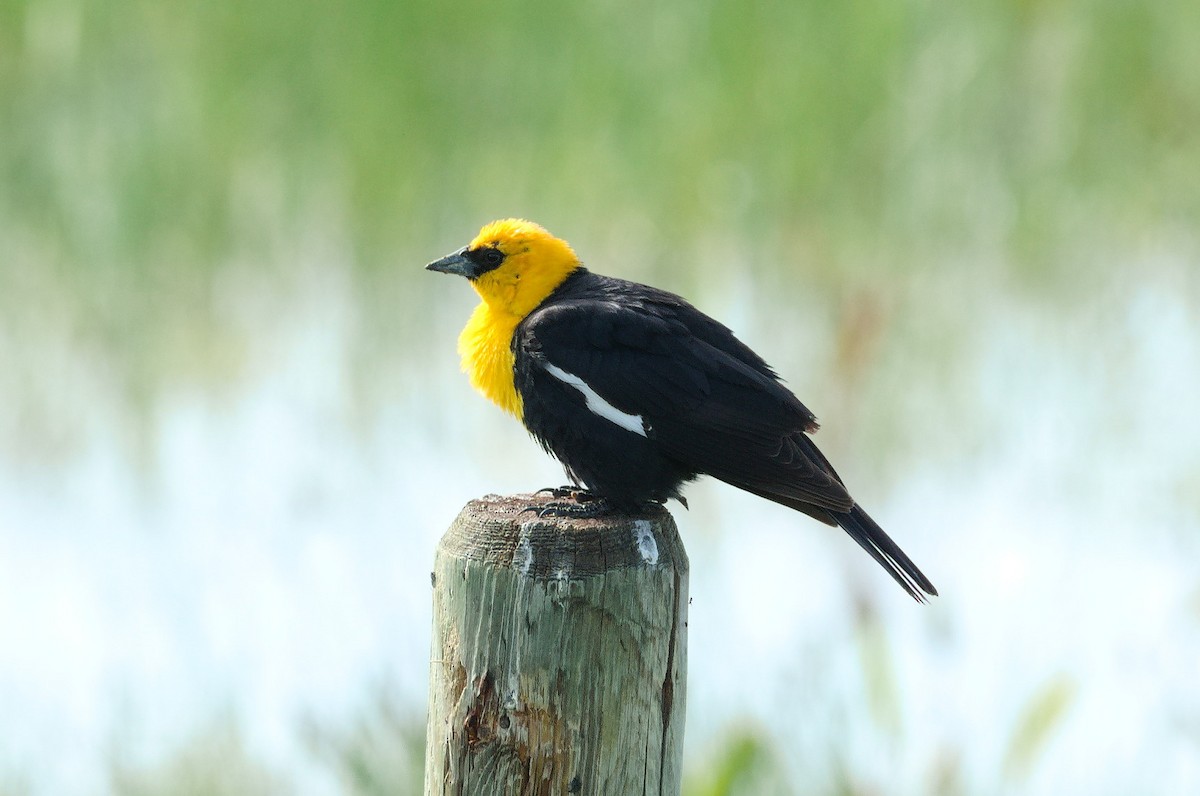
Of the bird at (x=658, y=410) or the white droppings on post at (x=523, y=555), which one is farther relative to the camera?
the bird at (x=658, y=410)

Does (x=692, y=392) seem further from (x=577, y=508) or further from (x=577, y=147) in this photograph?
(x=577, y=147)

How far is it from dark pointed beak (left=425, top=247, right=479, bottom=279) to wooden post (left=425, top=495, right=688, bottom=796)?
4.95 feet

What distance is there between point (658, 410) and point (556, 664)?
41.8 inches

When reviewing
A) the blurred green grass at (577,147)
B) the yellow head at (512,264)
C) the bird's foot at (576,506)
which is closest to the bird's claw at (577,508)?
the bird's foot at (576,506)

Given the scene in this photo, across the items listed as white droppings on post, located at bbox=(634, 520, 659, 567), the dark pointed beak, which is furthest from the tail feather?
the dark pointed beak

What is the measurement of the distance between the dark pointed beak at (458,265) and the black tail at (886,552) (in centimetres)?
128

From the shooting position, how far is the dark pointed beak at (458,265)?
12.8 feet

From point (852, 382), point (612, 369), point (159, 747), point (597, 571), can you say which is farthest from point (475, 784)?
point (852, 382)

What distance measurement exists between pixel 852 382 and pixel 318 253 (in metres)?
2.53

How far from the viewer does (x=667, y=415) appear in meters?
3.34

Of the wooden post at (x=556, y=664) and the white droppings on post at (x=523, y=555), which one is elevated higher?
the white droppings on post at (x=523, y=555)

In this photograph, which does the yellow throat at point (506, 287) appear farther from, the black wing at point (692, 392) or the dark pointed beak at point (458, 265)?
the black wing at point (692, 392)

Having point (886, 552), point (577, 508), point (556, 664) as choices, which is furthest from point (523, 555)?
point (886, 552)

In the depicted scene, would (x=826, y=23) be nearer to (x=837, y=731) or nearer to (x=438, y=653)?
(x=837, y=731)
